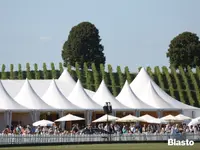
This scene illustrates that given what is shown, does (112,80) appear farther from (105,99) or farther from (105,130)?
(105,130)

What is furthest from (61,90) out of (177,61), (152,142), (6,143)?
(177,61)

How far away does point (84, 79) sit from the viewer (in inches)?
4053

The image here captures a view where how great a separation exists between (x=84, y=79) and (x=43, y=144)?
49486 millimetres

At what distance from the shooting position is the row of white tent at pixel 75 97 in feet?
224

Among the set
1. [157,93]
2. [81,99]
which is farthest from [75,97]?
[157,93]

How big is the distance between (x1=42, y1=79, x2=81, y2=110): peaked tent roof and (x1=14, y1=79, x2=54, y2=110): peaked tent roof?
136cm

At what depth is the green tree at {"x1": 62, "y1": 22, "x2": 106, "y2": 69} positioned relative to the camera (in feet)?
456

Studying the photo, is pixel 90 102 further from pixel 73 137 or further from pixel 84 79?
pixel 84 79

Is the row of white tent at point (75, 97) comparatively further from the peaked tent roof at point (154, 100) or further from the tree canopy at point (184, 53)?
the tree canopy at point (184, 53)

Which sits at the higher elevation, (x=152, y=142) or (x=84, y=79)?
(x=84, y=79)

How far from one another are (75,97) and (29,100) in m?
5.60

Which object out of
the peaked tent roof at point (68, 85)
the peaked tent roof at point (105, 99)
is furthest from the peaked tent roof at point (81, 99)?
the peaked tent roof at point (68, 85)

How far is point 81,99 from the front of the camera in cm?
7200

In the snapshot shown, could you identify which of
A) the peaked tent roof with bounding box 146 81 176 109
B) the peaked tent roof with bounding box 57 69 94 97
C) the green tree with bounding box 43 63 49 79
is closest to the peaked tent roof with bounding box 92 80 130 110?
the peaked tent roof with bounding box 57 69 94 97
